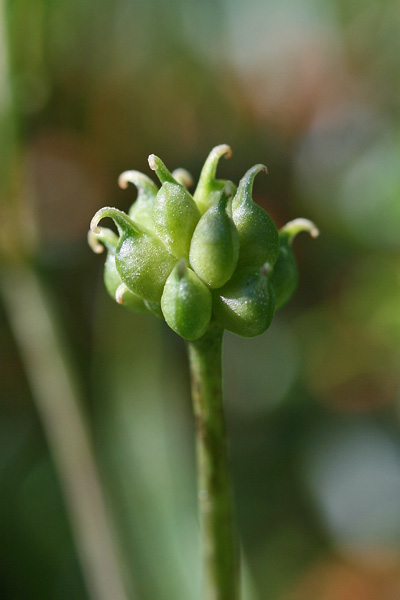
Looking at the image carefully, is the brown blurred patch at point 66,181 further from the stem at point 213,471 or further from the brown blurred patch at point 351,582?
the stem at point 213,471

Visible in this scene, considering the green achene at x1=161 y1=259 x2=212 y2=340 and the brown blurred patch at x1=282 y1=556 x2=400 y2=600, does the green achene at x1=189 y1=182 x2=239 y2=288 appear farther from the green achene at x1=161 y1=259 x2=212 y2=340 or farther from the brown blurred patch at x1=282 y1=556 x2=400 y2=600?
the brown blurred patch at x1=282 y1=556 x2=400 y2=600

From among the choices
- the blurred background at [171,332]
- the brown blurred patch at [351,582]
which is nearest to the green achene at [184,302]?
the blurred background at [171,332]

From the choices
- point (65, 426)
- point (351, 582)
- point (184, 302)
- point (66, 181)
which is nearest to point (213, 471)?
point (184, 302)

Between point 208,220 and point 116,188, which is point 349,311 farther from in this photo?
point 208,220

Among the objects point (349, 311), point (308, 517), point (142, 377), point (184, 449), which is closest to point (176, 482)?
point (184, 449)

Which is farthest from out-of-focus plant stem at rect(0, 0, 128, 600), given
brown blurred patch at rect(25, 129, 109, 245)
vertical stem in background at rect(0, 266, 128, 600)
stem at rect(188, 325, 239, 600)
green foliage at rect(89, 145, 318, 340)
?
green foliage at rect(89, 145, 318, 340)
